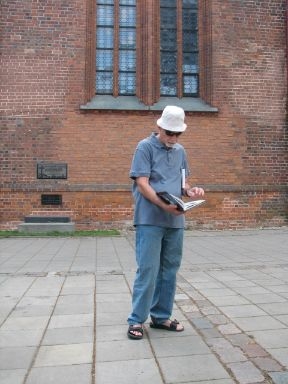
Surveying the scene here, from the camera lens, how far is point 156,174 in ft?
12.1

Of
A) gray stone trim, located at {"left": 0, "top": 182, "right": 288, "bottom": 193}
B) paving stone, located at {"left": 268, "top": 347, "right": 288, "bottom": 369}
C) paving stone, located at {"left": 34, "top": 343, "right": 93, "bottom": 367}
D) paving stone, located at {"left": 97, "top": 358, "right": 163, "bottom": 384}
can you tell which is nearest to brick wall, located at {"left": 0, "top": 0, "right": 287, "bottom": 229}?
gray stone trim, located at {"left": 0, "top": 182, "right": 288, "bottom": 193}

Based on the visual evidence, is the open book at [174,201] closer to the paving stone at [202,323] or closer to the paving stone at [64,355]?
the paving stone at [202,323]

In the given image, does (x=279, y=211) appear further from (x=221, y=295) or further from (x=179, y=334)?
(x=179, y=334)

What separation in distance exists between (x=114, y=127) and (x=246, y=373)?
414 inches

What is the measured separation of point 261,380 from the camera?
9.05ft

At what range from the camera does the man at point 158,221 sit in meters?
3.62

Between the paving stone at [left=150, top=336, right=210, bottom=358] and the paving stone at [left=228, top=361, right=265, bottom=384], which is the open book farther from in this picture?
the paving stone at [left=228, top=361, right=265, bottom=384]

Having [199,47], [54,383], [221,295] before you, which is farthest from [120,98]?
[54,383]

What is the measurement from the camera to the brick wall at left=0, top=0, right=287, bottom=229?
12.6 meters

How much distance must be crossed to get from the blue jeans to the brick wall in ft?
29.4

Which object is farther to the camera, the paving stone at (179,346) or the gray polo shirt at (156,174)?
the gray polo shirt at (156,174)

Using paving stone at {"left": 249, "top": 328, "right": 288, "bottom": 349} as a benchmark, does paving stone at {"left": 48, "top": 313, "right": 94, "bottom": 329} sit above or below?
below

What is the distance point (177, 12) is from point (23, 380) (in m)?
13.0

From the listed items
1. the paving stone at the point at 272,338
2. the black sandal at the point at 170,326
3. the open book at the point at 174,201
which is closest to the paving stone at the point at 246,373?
the paving stone at the point at 272,338
